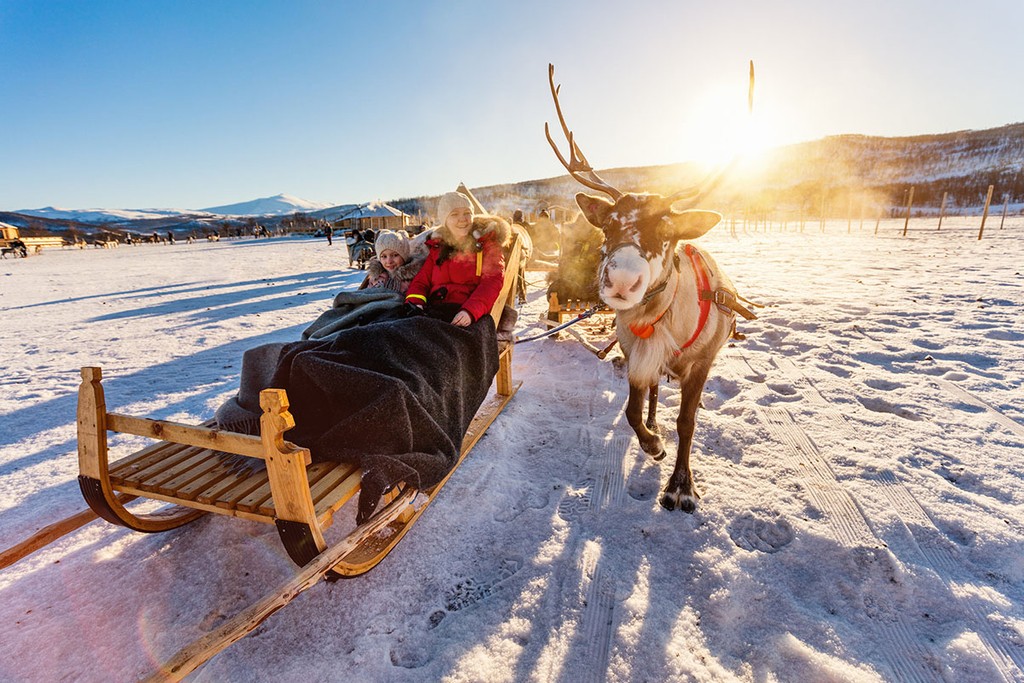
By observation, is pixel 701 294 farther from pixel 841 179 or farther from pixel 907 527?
pixel 841 179

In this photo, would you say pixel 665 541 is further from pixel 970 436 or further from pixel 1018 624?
pixel 970 436

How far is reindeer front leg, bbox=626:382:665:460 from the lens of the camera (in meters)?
2.97

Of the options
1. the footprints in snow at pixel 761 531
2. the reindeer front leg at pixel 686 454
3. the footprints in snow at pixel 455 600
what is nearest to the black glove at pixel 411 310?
the footprints in snow at pixel 455 600

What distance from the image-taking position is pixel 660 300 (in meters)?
2.65

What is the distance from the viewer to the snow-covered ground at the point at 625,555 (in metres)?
1.80

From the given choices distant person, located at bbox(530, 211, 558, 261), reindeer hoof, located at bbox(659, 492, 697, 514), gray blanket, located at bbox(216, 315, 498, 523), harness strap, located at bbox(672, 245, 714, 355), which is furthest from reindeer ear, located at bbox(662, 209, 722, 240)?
distant person, located at bbox(530, 211, 558, 261)

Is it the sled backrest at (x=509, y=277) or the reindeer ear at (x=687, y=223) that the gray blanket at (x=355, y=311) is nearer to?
the sled backrest at (x=509, y=277)

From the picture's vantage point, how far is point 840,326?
5.74 meters

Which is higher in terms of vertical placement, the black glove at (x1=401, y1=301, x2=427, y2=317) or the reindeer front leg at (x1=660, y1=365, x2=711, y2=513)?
the black glove at (x1=401, y1=301, x2=427, y2=317)

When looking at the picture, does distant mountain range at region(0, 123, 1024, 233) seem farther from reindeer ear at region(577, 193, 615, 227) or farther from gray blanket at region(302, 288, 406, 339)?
reindeer ear at region(577, 193, 615, 227)

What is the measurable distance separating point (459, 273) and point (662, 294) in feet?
4.94

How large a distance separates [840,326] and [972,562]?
14.3ft

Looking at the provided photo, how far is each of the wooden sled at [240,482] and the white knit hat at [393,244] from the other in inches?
80.1

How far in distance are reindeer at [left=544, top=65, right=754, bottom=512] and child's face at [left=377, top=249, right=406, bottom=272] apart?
1578mm
